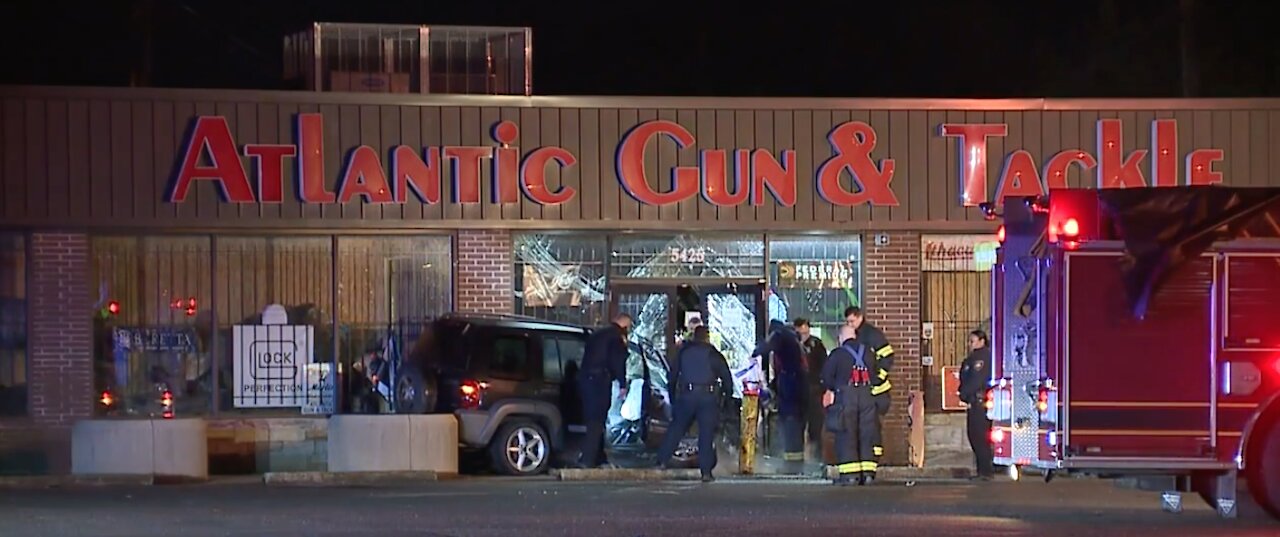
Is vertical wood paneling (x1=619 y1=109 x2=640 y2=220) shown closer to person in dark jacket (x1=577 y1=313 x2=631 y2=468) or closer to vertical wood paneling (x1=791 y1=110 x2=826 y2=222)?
vertical wood paneling (x1=791 y1=110 x2=826 y2=222)

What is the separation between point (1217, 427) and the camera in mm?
13188

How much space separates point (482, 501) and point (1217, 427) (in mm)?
6008

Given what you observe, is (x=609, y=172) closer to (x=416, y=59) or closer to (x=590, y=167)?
(x=590, y=167)

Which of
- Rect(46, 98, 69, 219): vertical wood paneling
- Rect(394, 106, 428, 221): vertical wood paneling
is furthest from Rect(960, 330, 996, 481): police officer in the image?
Rect(46, 98, 69, 219): vertical wood paneling

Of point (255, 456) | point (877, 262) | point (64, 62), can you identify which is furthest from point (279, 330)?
point (64, 62)

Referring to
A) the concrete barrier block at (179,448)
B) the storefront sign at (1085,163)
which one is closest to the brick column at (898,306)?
the storefront sign at (1085,163)

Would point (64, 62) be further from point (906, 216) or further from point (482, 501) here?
point (482, 501)

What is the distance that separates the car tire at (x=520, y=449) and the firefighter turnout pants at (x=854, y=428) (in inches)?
135

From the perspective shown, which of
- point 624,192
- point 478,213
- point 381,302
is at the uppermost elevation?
point 624,192

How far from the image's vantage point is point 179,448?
18.8 m

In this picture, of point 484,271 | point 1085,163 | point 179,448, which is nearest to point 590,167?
point 484,271

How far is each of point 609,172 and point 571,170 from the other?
458mm

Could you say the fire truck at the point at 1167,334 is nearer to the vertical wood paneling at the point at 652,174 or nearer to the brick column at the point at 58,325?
the vertical wood paneling at the point at 652,174

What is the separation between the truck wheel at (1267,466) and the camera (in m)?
13.1
